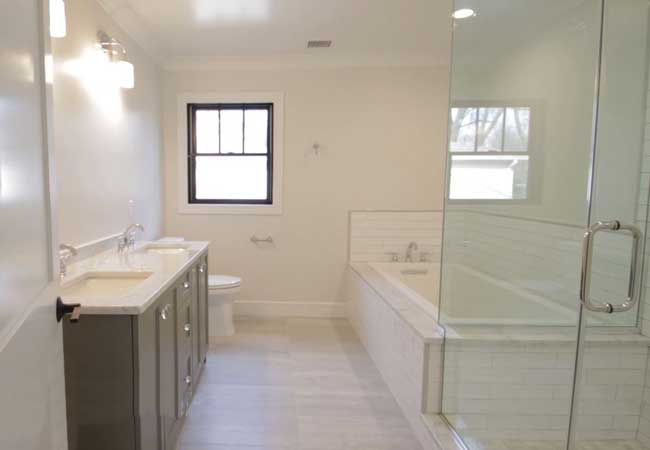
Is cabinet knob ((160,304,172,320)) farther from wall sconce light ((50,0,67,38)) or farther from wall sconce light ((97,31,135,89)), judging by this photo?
wall sconce light ((97,31,135,89))

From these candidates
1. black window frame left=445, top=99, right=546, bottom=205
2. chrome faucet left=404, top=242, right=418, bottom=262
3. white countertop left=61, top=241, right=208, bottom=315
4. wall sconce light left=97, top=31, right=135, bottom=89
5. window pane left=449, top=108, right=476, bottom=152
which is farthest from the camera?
chrome faucet left=404, top=242, right=418, bottom=262

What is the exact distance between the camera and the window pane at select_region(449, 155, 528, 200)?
2.29m

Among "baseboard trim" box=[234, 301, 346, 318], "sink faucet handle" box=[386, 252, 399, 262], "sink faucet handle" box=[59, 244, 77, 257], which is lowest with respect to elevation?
"baseboard trim" box=[234, 301, 346, 318]

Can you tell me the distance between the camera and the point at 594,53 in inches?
77.6

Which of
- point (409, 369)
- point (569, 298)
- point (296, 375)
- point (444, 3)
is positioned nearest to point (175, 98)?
point (444, 3)

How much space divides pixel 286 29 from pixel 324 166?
121 cm

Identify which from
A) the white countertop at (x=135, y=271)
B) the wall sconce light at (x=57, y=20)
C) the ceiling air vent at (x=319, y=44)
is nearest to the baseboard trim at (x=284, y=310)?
the white countertop at (x=135, y=271)

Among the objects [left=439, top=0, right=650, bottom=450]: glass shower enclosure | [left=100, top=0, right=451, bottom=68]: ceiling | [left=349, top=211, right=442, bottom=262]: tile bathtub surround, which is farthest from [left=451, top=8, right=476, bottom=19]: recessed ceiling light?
[left=349, top=211, right=442, bottom=262]: tile bathtub surround

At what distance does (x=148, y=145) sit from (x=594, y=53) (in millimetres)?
3112

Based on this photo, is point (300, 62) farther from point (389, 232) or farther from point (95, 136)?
point (95, 136)

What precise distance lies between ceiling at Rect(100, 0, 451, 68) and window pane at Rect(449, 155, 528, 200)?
1122 mm

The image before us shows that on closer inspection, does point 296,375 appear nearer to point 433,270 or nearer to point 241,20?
point 433,270

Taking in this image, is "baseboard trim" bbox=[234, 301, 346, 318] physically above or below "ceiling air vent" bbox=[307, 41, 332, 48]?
below

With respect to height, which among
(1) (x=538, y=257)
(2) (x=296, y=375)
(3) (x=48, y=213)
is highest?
(3) (x=48, y=213)
